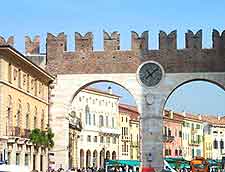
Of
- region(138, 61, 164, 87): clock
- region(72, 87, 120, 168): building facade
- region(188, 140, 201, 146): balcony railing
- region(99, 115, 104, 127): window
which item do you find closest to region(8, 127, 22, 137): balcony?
region(138, 61, 164, 87): clock

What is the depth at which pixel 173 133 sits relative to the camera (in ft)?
330

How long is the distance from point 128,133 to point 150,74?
144 ft

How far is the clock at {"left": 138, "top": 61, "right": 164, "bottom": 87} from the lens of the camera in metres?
44.8

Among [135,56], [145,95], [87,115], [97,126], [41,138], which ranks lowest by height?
[41,138]

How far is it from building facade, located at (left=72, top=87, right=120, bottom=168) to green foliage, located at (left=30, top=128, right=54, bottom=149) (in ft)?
89.5

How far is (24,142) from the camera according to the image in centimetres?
3956

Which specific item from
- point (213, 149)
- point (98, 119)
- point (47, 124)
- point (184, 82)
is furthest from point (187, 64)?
point (213, 149)

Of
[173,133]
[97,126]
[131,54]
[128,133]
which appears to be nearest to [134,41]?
[131,54]

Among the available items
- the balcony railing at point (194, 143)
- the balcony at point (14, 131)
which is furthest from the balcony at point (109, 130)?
the balcony at point (14, 131)

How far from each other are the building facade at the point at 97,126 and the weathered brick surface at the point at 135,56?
26647 mm

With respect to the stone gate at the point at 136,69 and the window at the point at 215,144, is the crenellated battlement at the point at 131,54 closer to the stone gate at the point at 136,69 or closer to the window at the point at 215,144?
the stone gate at the point at 136,69

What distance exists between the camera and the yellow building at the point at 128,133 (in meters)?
86.6

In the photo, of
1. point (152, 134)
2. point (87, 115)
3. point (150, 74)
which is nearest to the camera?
point (152, 134)

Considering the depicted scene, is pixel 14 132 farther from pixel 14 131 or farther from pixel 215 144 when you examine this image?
pixel 215 144
